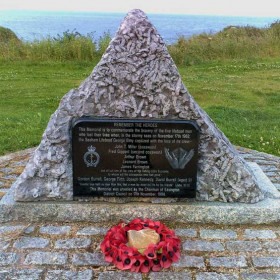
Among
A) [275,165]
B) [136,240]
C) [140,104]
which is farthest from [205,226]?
[275,165]

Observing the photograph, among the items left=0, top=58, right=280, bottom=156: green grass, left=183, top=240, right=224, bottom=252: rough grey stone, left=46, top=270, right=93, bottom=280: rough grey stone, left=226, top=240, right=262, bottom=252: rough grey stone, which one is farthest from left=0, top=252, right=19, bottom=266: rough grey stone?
left=0, top=58, right=280, bottom=156: green grass

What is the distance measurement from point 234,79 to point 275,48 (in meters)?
5.78

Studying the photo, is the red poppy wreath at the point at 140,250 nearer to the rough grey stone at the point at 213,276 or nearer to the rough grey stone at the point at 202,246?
the rough grey stone at the point at 202,246

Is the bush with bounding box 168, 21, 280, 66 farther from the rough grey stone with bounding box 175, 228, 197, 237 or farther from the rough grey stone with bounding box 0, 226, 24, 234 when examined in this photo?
the rough grey stone with bounding box 0, 226, 24, 234

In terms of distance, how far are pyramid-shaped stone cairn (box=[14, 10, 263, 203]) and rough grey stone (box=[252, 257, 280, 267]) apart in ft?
2.62

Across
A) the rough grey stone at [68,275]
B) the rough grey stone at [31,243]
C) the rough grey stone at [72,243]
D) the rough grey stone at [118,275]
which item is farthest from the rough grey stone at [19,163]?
the rough grey stone at [118,275]

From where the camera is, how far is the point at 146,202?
4273mm

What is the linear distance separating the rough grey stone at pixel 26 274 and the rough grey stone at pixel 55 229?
0.58m

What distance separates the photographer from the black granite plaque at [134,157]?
4.10 m

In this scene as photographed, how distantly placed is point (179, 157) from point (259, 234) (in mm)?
1049

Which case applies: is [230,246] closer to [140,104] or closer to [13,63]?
[140,104]

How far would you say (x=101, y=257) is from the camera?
3.67 meters

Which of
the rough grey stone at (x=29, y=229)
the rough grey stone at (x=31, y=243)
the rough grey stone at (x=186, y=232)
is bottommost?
the rough grey stone at (x=186, y=232)

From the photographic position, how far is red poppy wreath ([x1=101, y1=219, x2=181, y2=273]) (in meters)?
3.50
